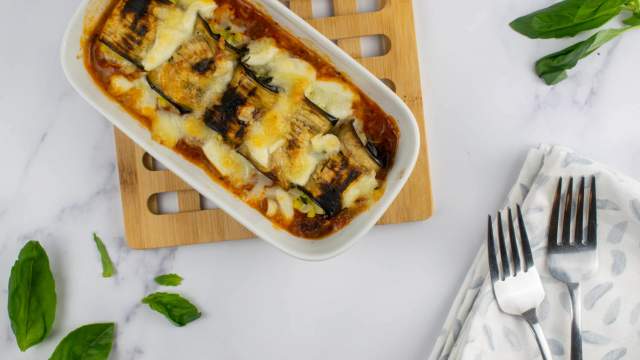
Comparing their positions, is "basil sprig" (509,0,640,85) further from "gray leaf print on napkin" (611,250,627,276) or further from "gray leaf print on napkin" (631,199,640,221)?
"gray leaf print on napkin" (611,250,627,276)

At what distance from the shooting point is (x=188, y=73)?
1827mm

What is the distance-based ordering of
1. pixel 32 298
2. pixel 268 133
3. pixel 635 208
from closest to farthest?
pixel 268 133 < pixel 635 208 < pixel 32 298

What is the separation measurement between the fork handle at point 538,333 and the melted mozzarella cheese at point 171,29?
1.22 meters

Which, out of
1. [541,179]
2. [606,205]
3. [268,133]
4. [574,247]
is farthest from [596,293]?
[268,133]

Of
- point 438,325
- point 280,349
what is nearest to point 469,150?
point 438,325

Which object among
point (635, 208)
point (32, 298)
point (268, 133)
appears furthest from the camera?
point (32, 298)

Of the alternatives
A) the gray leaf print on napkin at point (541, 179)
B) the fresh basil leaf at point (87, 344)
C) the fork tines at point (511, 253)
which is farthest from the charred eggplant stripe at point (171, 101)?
the gray leaf print on napkin at point (541, 179)

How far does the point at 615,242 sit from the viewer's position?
2053 millimetres

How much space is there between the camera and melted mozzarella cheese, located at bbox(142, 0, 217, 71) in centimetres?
182

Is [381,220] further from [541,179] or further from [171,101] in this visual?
[171,101]

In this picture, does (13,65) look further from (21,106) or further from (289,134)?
(289,134)

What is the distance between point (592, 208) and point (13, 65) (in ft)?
5.81

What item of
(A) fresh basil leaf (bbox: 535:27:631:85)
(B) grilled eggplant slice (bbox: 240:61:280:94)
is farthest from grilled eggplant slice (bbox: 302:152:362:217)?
(A) fresh basil leaf (bbox: 535:27:631:85)

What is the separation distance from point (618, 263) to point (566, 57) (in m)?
0.61
